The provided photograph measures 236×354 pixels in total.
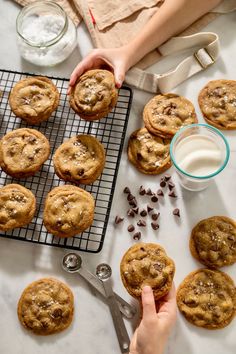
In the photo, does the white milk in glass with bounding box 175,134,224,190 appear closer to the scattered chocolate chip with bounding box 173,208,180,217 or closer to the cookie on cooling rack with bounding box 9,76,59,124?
the scattered chocolate chip with bounding box 173,208,180,217

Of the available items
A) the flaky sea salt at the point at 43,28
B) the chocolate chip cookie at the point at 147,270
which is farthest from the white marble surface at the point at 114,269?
the flaky sea salt at the point at 43,28

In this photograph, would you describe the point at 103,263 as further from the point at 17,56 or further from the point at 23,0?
the point at 23,0

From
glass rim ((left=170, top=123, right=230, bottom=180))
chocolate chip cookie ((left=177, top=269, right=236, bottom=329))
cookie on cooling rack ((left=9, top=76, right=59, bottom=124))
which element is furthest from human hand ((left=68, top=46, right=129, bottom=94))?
chocolate chip cookie ((left=177, top=269, right=236, bottom=329))

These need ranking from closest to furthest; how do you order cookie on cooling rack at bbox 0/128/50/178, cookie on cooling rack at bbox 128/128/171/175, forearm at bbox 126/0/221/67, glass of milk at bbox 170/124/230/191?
1. glass of milk at bbox 170/124/230/191
2. cookie on cooling rack at bbox 0/128/50/178
3. cookie on cooling rack at bbox 128/128/171/175
4. forearm at bbox 126/0/221/67

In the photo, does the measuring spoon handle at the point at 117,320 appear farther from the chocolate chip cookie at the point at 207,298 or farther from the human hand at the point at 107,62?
the human hand at the point at 107,62

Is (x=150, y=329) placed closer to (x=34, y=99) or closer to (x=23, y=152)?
(x=23, y=152)

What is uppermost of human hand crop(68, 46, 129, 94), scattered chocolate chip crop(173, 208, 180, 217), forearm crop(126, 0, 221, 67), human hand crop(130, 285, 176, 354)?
forearm crop(126, 0, 221, 67)
